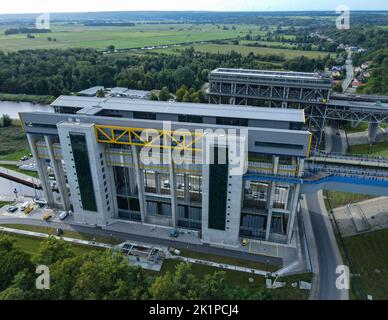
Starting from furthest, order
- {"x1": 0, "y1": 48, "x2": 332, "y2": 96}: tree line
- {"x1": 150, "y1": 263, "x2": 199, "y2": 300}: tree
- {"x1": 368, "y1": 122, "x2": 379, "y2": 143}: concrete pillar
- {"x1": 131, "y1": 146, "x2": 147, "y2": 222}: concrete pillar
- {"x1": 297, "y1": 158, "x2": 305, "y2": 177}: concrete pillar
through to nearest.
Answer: {"x1": 0, "y1": 48, "x2": 332, "y2": 96}: tree line < {"x1": 368, "y1": 122, "x2": 379, "y2": 143}: concrete pillar < {"x1": 131, "y1": 146, "x2": 147, "y2": 222}: concrete pillar < {"x1": 297, "y1": 158, "x2": 305, "y2": 177}: concrete pillar < {"x1": 150, "y1": 263, "x2": 199, "y2": 300}: tree

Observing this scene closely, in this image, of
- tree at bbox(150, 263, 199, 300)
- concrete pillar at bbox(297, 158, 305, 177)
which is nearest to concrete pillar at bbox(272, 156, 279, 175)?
concrete pillar at bbox(297, 158, 305, 177)

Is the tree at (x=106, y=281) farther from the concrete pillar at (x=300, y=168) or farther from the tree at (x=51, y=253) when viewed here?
the concrete pillar at (x=300, y=168)

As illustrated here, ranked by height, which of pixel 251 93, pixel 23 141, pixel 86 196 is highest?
pixel 251 93

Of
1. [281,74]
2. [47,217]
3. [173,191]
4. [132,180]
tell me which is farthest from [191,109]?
[281,74]

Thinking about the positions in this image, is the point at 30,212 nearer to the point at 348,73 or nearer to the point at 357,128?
the point at 357,128

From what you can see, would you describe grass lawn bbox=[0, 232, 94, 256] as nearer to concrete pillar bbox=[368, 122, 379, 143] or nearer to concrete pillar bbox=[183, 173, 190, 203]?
concrete pillar bbox=[183, 173, 190, 203]

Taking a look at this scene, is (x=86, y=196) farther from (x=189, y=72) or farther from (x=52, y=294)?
(x=189, y=72)

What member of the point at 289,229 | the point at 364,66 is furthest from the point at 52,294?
the point at 364,66
